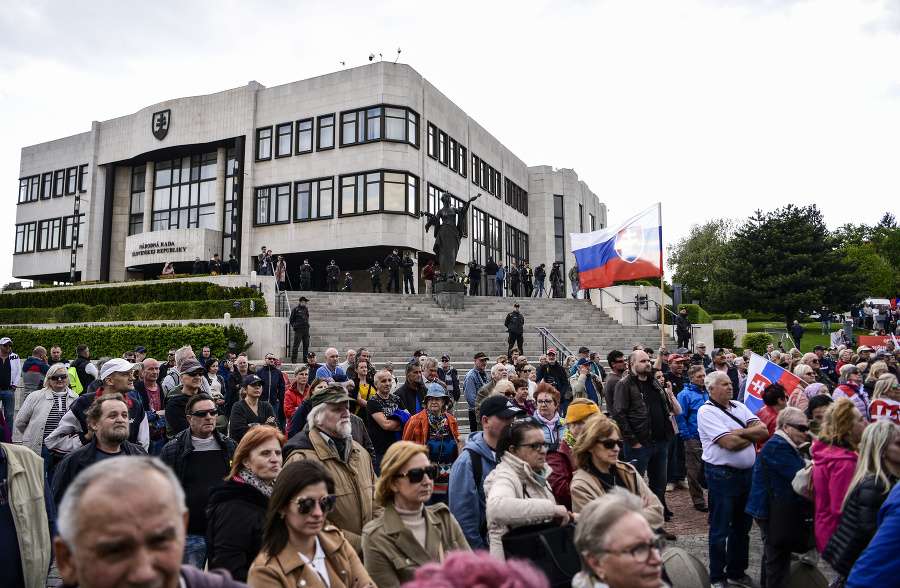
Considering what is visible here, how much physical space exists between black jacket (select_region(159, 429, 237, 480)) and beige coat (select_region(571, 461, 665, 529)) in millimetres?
2505

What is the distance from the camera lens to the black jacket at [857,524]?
12.0 ft

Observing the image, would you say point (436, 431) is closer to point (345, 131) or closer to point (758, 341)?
point (758, 341)

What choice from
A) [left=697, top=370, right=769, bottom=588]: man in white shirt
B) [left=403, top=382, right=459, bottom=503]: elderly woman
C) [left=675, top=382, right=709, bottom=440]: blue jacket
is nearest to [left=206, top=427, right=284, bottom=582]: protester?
[left=403, top=382, right=459, bottom=503]: elderly woman

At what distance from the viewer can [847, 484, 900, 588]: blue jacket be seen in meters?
2.81

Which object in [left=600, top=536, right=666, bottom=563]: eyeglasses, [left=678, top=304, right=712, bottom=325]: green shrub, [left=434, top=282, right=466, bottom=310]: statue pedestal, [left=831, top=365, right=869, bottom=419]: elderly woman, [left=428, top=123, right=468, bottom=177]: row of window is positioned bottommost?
[left=600, top=536, right=666, bottom=563]: eyeglasses

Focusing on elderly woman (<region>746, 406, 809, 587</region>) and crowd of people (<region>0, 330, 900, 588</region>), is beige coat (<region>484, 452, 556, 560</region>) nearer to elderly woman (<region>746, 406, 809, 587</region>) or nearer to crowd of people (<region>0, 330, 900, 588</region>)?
crowd of people (<region>0, 330, 900, 588</region>)

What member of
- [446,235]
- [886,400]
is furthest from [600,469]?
[446,235]

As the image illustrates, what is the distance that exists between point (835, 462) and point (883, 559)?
159cm

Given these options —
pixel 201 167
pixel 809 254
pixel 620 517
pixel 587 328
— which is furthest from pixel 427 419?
pixel 809 254

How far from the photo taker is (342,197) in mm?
32125

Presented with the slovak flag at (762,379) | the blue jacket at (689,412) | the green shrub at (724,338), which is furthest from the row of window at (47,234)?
the slovak flag at (762,379)

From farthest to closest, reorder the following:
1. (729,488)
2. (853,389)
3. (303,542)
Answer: (853,389) → (729,488) → (303,542)

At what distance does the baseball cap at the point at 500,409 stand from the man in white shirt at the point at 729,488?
2170 millimetres

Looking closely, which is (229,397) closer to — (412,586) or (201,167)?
(412,586)
